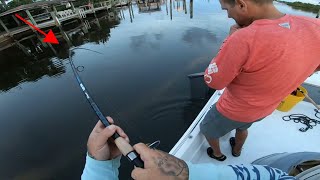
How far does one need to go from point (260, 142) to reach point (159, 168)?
2.58m

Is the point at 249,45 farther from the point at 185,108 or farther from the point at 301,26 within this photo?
the point at 185,108

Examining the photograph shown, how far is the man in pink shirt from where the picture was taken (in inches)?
47.9

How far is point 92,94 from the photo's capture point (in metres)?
7.71

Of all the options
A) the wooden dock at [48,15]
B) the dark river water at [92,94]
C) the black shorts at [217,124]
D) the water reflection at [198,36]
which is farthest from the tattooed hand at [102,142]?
the wooden dock at [48,15]

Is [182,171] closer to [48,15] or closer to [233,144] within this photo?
[233,144]

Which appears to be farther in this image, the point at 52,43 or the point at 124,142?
the point at 52,43

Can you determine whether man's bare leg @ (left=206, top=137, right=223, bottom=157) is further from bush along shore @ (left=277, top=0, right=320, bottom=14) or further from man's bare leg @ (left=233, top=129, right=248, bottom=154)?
bush along shore @ (left=277, top=0, right=320, bottom=14)

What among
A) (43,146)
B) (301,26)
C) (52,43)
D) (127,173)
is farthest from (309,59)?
(52,43)

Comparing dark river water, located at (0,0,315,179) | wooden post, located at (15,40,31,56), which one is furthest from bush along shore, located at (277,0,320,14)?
wooden post, located at (15,40,31,56)

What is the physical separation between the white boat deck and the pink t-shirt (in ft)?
4.09

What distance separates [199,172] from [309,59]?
3.60 feet

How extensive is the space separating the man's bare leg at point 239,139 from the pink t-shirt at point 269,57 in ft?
2.89

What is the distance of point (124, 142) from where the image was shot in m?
0.98

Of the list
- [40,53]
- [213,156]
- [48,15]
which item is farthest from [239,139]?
[48,15]
